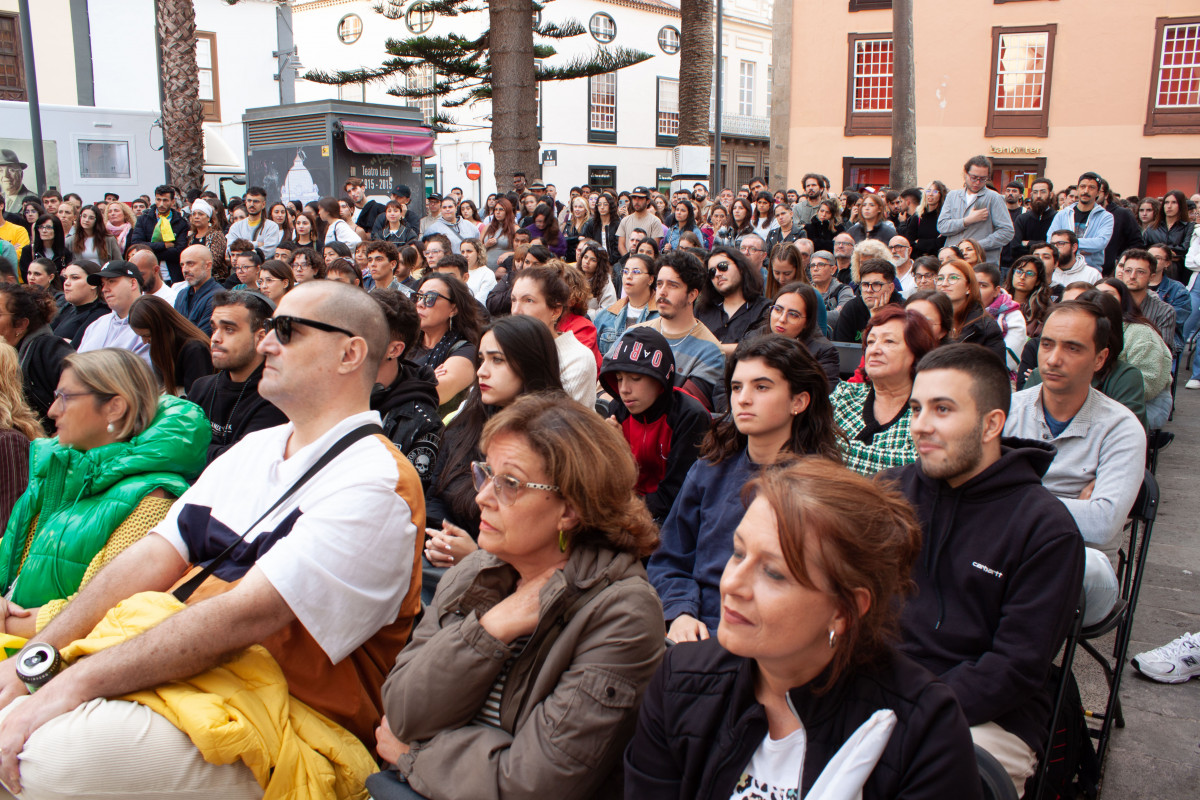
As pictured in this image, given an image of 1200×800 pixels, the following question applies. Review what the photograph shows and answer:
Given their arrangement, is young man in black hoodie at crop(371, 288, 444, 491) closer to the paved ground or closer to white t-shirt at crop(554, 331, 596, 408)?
white t-shirt at crop(554, 331, 596, 408)

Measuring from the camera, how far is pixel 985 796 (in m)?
1.73

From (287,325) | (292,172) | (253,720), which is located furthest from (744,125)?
(253,720)

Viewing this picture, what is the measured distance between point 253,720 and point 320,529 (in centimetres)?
47

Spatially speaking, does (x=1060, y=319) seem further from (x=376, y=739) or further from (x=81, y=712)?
(x=81, y=712)

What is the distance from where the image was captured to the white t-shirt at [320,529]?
218 cm

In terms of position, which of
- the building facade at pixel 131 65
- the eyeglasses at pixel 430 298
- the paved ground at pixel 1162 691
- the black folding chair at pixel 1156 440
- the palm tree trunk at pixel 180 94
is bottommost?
the paved ground at pixel 1162 691

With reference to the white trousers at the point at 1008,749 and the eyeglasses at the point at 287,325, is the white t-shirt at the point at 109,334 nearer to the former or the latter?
the eyeglasses at the point at 287,325

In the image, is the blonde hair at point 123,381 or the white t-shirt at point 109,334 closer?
the blonde hair at point 123,381

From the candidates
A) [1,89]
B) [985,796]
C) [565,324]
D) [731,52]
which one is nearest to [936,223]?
[565,324]

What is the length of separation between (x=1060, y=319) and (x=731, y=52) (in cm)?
3668

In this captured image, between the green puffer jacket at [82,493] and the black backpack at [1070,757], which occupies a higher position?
the green puffer jacket at [82,493]

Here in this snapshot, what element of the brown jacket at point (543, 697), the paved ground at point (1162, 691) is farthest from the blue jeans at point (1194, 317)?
the brown jacket at point (543, 697)

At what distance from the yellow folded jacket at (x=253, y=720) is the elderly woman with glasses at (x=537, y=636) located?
0.14m

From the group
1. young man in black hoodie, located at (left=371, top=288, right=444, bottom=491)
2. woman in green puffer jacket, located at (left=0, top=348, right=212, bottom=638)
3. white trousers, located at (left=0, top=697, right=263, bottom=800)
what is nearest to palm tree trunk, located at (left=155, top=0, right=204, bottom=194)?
young man in black hoodie, located at (left=371, top=288, right=444, bottom=491)
